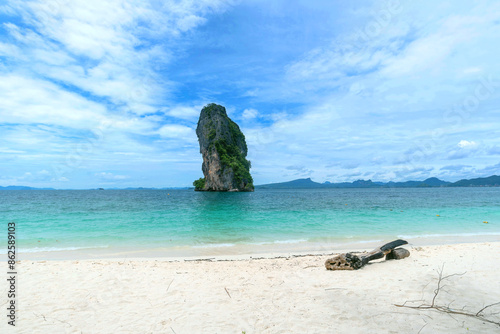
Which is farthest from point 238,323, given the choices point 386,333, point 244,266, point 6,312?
point 6,312

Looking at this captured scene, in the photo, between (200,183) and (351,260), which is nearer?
(351,260)

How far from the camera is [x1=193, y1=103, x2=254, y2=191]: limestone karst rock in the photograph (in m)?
87.0

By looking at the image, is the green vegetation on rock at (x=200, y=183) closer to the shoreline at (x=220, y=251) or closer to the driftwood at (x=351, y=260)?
the shoreline at (x=220, y=251)

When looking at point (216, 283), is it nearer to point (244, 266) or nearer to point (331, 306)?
point (244, 266)

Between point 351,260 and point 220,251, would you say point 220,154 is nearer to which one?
point 220,251

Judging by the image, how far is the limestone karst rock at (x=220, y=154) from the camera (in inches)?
3425

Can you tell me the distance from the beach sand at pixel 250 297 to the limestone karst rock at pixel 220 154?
7868 centimetres

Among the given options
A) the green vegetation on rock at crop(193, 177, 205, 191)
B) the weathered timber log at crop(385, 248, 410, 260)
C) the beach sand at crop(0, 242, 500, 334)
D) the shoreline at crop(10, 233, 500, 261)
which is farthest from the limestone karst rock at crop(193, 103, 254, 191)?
the beach sand at crop(0, 242, 500, 334)

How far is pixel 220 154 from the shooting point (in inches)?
3415

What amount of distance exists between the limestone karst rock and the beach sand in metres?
78.7

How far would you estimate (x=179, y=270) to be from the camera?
314 inches

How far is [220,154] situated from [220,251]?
76.0 m

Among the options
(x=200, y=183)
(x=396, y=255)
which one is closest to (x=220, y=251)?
(x=396, y=255)

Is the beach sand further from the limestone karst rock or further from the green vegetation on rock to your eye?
the green vegetation on rock
